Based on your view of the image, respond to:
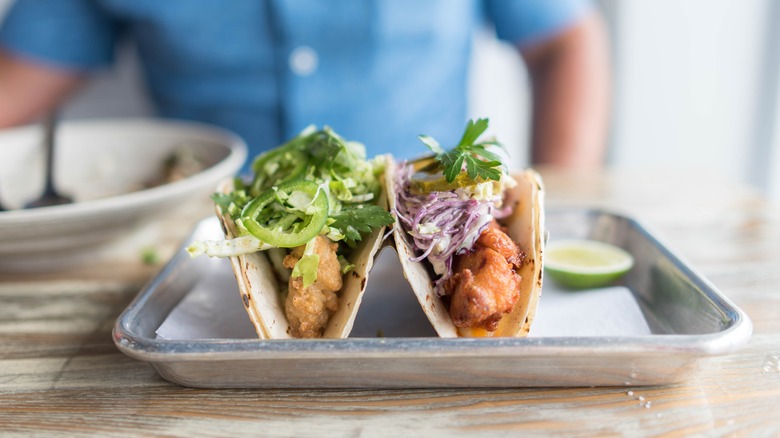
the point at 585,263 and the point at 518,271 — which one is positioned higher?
the point at 518,271

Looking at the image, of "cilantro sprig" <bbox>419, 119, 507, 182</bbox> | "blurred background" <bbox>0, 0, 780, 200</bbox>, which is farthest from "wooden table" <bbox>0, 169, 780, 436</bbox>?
"blurred background" <bbox>0, 0, 780, 200</bbox>

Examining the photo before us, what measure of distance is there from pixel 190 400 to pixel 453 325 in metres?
0.50

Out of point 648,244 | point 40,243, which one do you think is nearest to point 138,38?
point 40,243

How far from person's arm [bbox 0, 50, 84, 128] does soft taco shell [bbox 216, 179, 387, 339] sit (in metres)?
2.26

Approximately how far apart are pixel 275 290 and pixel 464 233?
0.40 metres

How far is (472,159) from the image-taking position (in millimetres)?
1218

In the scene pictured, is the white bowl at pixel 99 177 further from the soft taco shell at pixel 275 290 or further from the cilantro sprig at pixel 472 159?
the cilantro sprig at pixel 472 159

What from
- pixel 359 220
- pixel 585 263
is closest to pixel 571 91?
pixel 585 263

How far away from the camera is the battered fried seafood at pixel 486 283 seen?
113cm

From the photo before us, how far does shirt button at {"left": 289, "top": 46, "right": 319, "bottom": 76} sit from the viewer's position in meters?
2.74

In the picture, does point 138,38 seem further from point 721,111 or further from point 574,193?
point 721,111

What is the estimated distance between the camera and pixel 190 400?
1.08 meters

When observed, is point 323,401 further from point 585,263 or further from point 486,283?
point 585,263

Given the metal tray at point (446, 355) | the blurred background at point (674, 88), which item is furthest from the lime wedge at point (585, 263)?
the blurred background at point (674, 88)
